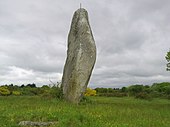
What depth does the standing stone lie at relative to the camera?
27.2 m

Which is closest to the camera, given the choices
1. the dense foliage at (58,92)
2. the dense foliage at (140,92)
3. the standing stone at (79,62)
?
the standing stone at (79,62)

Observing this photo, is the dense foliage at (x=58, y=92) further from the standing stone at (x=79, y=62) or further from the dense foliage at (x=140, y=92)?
the standing stone at (x=79, y=62)

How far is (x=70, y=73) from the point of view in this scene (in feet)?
91.0

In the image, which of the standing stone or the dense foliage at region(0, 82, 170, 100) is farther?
the dense foliage at region(0, 82, 170, 100)

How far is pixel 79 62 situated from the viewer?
27.3m

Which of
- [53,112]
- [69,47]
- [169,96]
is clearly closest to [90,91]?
[169,96]

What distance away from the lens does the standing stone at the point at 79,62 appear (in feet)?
89.2

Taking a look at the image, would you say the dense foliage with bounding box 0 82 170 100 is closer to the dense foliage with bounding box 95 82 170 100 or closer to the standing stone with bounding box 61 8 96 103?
the dense foliage with bounding box 95 82 170 100

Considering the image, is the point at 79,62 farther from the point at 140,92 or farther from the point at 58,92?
the point at 140,92

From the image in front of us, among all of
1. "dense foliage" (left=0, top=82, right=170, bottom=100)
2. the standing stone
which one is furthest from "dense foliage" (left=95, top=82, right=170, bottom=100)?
the standing stone

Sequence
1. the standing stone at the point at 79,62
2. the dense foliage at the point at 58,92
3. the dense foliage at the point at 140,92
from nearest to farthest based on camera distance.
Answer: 1. the standing stone at the point at 79,62
2. the dense foliage at the point at 58,92
3. the dense foliage at the point at 140,92

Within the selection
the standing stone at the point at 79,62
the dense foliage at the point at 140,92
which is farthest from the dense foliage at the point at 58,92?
the standing stone at the point at 79,62

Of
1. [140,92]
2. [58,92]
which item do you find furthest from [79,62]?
[140,92]

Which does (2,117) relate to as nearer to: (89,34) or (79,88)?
(79,88)
